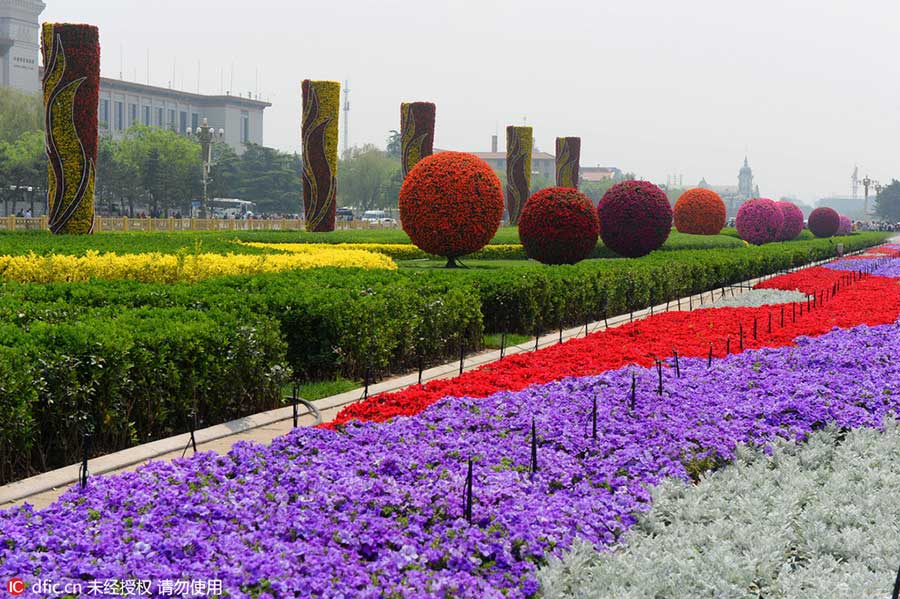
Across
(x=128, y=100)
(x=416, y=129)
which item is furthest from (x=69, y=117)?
(x=128, y=100)

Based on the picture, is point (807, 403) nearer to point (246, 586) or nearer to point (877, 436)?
point (877, 436)

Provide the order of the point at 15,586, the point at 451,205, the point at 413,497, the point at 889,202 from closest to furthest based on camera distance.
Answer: the point at 15,586 → the point at 413,497 → the point at 451,205 → the point at 889,202

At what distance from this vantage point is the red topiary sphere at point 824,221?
57.8 meters

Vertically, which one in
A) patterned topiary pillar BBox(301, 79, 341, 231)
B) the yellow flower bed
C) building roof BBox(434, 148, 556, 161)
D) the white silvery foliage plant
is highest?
building roof BBox(434, 148, 556, 161)

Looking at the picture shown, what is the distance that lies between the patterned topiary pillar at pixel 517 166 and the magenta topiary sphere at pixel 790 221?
1285 centimetres

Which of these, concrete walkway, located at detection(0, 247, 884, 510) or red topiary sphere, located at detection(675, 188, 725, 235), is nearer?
concrete walkway, located at detection(0, 247, 884, 510)

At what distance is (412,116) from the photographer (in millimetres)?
37906

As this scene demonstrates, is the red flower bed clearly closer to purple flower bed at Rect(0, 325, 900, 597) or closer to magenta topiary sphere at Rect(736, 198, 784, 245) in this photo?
purple flower bed at Rect(0, 325, 900, 597)

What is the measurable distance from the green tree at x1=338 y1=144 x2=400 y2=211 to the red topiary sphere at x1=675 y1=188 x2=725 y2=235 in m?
47.8

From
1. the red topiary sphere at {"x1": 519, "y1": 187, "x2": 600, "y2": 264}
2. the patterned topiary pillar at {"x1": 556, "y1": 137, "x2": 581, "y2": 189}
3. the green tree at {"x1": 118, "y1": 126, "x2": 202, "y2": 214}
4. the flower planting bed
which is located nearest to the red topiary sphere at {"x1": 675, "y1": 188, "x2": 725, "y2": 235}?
the patterned topiary pillar at {"x1": 556, "y1": 137, "x2": 581, "y2": 189}

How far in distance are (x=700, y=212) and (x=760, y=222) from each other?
4019 mm

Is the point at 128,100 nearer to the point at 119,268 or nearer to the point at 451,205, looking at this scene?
the point at 451,205

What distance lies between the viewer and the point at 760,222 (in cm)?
4416

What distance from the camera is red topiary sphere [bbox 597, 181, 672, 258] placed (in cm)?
2555
